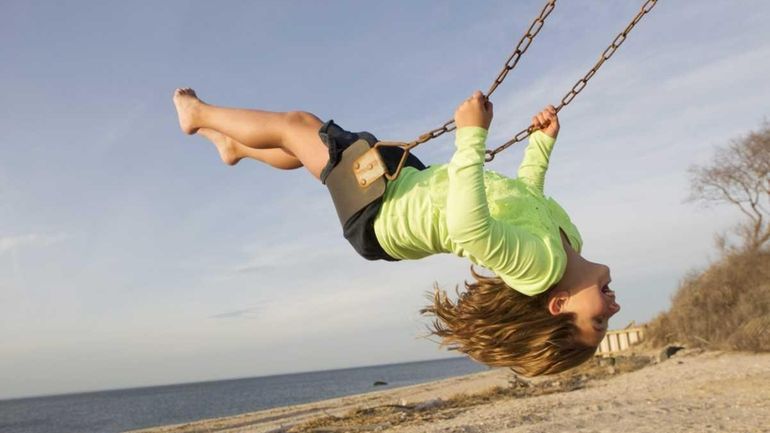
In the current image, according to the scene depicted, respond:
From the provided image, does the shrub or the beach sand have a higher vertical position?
the shrub

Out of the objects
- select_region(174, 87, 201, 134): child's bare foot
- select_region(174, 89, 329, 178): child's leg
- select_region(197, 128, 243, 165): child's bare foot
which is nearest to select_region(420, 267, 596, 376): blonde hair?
select_region(174, 89, 329, 178): child's leg

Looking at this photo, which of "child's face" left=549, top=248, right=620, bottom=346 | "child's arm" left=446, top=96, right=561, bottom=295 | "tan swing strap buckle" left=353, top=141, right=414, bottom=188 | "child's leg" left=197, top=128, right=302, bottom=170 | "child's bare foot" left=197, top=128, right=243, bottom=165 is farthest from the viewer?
"child's bare foot" left=197, top=128, right=243, bottom=165

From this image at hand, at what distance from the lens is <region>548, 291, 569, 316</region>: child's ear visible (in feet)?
10.4

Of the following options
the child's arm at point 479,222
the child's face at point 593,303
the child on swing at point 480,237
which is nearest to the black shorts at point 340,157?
the child on swing at point 480,237

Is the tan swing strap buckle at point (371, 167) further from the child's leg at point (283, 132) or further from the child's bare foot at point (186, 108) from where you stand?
the child's bare foot at point (186, 108)

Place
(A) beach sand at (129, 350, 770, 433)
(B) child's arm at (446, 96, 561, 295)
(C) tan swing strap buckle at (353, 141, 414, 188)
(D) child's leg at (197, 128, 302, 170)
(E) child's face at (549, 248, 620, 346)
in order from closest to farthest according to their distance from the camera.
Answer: (B) child's arm at (446, 96, 561, 295) < (C) tan swing strap buckle at (353, 141, 414, 188) < (E) child's face at (549, 248, 620, 346) < (D) child's leg at (197, 128, 302, 170) < (A) beach sand at (129, 350, 770, 433)

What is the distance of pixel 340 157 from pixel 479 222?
0.81 m

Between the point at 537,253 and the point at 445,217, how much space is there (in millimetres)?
432

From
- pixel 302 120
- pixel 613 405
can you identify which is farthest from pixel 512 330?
pixel 613 405

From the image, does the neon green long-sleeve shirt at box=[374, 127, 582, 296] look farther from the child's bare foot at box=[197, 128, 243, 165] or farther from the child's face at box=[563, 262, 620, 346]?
the child's bare foot at box=[197, 128, 243, 165]

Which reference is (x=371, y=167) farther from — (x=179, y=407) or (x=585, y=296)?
(x=179, y=407)

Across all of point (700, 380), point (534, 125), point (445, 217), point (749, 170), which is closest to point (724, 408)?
point (700, 380)

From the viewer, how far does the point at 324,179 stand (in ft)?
10.4

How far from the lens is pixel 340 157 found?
10.1 ft
